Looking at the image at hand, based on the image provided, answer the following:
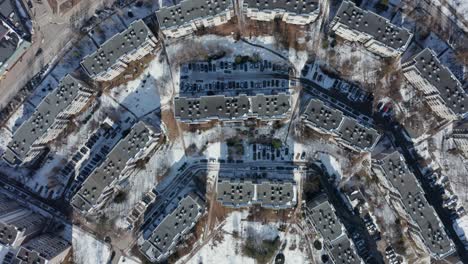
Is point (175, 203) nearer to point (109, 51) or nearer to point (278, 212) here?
point (278, 212)

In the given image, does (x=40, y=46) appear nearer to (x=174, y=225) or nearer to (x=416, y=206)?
(x=174, y=225)

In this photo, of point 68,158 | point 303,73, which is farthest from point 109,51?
point 303,73

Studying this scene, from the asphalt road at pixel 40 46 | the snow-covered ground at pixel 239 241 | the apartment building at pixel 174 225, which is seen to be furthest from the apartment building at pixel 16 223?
the snow-covered ground at pixel 239 241

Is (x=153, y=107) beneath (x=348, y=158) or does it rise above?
above

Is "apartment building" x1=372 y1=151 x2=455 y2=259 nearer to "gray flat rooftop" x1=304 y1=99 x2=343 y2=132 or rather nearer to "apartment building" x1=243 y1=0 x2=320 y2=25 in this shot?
"gray flat rooftop" x1=304 y1=99 x2=343 y2=132

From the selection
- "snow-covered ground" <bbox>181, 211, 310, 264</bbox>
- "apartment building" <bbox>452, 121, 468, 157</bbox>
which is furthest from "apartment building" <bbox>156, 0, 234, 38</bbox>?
"apartment building" <bbox>452, 121, 468, 157</bbox>

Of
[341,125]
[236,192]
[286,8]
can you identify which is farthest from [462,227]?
[286,8]

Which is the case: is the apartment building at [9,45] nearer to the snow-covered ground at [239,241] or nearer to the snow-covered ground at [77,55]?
the snow-covered ground at [77,55]
